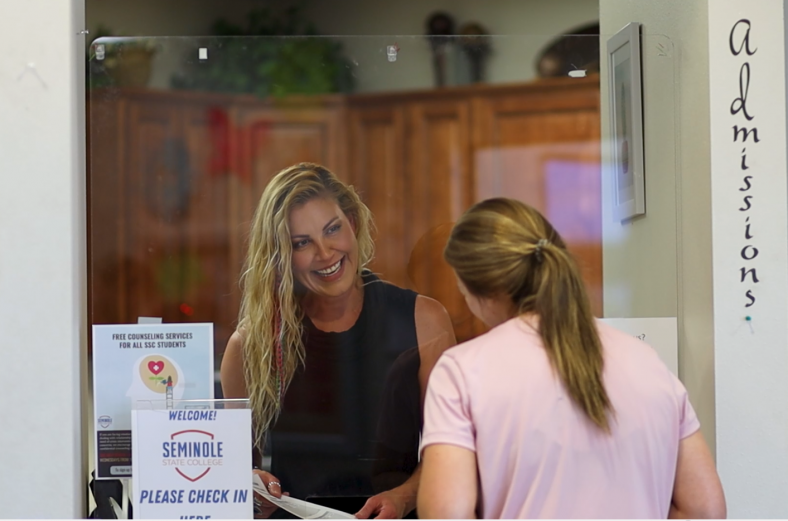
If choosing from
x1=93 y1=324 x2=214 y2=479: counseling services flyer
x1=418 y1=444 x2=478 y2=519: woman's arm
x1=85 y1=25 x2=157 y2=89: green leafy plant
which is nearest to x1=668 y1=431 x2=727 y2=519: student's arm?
x1=418 y1=444 x2=478 y2=519: woman's arm

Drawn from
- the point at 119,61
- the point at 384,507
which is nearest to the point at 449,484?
the point at 384,507

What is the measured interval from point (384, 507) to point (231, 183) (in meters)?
0.78

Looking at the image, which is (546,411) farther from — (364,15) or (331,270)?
(364,15)

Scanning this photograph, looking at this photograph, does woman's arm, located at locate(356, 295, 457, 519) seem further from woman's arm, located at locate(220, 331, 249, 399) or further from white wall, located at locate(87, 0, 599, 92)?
white wall, located at locate(87, 0, 599, 92)

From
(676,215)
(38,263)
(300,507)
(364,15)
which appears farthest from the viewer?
(364,15)

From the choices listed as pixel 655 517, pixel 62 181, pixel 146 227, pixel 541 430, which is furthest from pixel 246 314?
pixel 655 517

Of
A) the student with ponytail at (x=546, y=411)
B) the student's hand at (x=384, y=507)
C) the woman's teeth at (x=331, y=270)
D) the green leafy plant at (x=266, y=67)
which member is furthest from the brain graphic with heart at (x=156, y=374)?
the student with ponytail at (x=546, y=411)

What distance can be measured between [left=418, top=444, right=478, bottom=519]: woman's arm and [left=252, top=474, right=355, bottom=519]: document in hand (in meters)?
0.60

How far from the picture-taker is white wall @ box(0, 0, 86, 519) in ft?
5.59

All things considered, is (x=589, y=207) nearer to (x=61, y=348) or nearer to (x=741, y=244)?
(x=741, y=244)

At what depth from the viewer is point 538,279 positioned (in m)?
1.29

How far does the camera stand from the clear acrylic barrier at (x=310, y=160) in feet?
6.07

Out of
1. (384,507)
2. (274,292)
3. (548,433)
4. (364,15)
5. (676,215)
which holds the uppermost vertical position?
(364,15)

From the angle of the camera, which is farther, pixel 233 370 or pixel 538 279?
pixel 233 370
